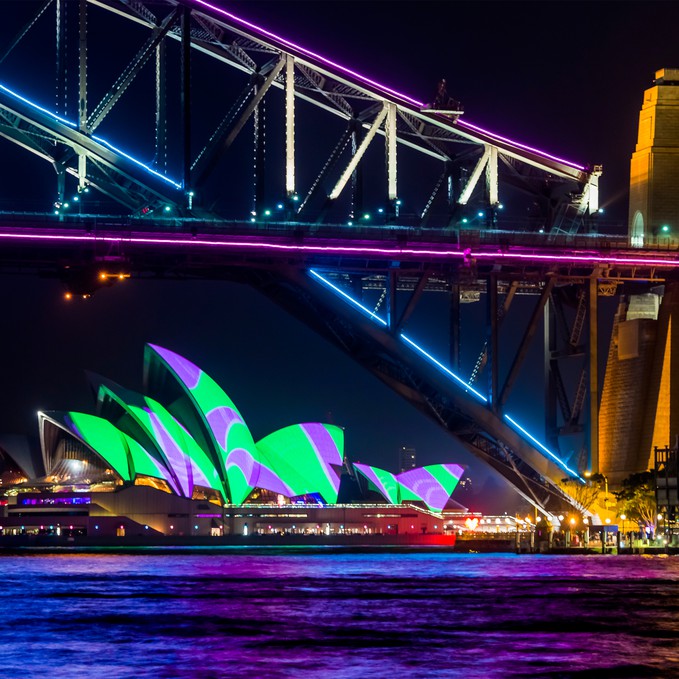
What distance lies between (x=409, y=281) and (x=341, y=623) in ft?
170

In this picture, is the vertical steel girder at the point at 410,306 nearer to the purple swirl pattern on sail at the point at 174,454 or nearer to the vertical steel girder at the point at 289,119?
the vertical steel girder at the point at 289,119

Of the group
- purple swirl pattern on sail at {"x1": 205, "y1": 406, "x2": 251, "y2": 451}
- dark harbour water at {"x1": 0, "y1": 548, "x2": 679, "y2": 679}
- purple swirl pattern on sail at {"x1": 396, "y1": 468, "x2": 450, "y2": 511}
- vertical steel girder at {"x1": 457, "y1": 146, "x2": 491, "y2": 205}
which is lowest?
dark harbour water at {"x1": 0, "y1": 548, "x2": 679, "y2": 679}

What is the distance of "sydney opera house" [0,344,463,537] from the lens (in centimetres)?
13388

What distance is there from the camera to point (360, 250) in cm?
8894

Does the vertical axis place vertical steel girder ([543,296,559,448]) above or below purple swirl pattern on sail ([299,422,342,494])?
above

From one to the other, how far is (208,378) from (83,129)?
46.6 m

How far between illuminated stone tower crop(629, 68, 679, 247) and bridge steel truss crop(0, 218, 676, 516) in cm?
568

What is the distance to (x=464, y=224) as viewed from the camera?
3698 inches

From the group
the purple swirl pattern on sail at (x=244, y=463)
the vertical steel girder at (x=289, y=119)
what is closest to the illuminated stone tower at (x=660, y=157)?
the vertical steel girder at (x=289, y=119)

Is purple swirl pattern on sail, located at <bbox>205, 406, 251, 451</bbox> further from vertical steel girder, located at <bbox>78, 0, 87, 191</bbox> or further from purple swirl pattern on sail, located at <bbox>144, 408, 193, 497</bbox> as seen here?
vertical steel girder, located at <bbox>78, 0, 87, 191</bbox>

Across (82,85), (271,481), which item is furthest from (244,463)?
(82,85)

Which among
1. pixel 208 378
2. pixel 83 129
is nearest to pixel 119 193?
pixel 83 129

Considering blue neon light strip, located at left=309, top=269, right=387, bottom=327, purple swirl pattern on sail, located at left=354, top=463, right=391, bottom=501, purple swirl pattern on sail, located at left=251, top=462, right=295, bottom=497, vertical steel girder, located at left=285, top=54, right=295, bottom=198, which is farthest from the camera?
purple swirl pattern on sail, located at left=354, top=463, right=391, bottom=501

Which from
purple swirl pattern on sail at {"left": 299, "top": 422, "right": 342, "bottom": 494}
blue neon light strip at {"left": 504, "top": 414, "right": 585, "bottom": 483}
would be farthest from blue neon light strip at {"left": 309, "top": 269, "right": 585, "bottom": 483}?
purple swirl pattern on sail at {"left": 299, "top": 422, "right": 342, "bottom": 494}
